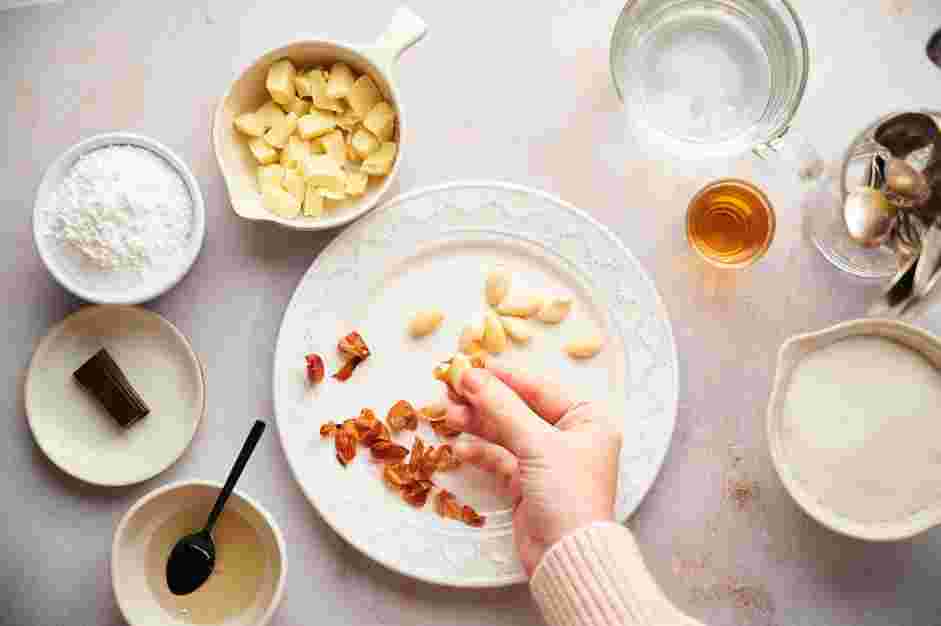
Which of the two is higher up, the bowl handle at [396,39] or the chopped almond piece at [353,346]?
the bowl handle at [396,39]

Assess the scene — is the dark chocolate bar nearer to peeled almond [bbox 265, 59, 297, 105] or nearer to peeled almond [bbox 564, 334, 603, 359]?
peeled almond [bbox 265, 59, 297, 105]

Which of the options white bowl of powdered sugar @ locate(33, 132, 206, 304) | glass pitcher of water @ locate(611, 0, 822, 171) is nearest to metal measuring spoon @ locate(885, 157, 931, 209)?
glass pitcher of water @ locate(611, 0, 822, 171)

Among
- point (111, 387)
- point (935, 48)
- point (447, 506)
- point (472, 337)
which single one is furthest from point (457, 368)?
point (935, 48)

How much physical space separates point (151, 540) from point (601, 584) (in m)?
0.47

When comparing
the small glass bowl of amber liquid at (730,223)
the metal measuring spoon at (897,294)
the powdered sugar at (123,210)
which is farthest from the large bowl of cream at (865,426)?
the powdered sugar at (123,210)

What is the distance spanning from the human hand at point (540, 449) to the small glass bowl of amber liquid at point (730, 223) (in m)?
0.22

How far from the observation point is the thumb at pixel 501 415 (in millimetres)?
830

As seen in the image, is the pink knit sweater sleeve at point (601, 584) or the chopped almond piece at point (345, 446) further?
the chopped almond piece at point (345, 446)

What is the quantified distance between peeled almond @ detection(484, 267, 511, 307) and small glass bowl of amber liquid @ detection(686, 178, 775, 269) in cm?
20

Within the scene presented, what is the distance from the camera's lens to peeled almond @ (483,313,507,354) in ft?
3.06

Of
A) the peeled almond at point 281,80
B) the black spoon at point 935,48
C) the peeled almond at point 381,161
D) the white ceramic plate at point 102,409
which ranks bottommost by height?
the white ceramic plate at point 102,409

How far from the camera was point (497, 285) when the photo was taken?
94 cm

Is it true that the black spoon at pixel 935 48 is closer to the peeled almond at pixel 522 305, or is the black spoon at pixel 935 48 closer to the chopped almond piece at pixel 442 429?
the peeled almond at pixel 522 305

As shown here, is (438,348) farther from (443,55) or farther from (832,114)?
(832,114)
